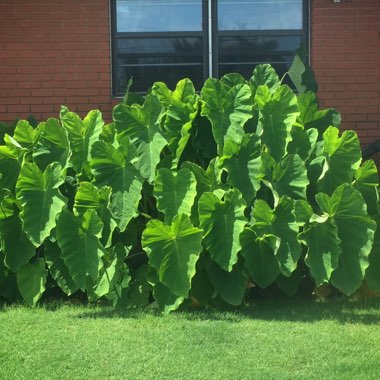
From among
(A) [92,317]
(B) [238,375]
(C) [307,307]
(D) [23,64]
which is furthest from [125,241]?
(D) [23,64]

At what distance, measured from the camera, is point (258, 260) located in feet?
20.9

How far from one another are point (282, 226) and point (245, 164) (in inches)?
25.7

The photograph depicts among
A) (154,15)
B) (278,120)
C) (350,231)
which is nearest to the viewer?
(350,231)

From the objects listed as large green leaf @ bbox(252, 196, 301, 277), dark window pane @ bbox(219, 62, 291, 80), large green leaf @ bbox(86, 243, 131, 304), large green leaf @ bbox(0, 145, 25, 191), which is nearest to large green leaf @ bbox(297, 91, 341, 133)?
large green leaf @ bbox(252, 196, 301, 277)

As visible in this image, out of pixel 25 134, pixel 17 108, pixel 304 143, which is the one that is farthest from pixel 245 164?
pixel 17 108

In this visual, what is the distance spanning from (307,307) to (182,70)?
3.35m

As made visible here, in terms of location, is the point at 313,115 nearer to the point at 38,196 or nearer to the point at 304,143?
the point at 304,143

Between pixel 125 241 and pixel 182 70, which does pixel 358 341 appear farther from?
pixel 182 70

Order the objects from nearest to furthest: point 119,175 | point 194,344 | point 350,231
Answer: point 194,344 < point 350,231 < point 119,175

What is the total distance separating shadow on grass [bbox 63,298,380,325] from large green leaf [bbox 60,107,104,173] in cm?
132

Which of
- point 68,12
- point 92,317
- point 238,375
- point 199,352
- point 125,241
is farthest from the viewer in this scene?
point 68,12

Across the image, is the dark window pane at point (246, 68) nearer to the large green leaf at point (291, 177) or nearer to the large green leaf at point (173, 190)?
the large green leaf at point (291, 177)

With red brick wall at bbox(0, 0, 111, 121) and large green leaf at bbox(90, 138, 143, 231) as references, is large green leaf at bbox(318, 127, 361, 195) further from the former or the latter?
red brick wall at bbox(0, 0, 111, 121)

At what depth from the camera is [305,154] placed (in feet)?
22.4
